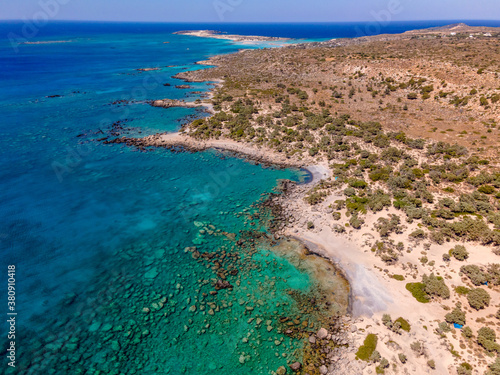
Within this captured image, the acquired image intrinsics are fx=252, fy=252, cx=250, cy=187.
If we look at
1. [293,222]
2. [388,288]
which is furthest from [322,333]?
[293,222]

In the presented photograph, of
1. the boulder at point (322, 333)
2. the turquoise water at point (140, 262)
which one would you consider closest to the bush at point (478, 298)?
the boulder at point (322, 333)

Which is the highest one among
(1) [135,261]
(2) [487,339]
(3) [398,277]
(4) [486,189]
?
(4) [486,189]

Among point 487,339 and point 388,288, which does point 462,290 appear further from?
point 388,288

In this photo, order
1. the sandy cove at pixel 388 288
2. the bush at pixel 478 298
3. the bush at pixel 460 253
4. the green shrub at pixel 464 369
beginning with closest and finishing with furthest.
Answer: the green shrub at pixel 464 369
the sandy cove at pixel 388 288
the bush at pixel 478 298
the bush at pixel 460 253

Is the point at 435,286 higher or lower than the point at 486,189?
lower

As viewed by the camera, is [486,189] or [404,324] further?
[486,189]

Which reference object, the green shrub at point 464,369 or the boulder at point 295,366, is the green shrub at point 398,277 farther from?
the boulder at point 295,366

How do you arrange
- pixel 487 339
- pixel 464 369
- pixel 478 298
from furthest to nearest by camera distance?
pixel 478 298 → pixel 487 339 → pixel 464 369

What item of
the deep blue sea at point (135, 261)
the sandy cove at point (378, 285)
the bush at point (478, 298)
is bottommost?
the deep blue sea at point (135, 261)
